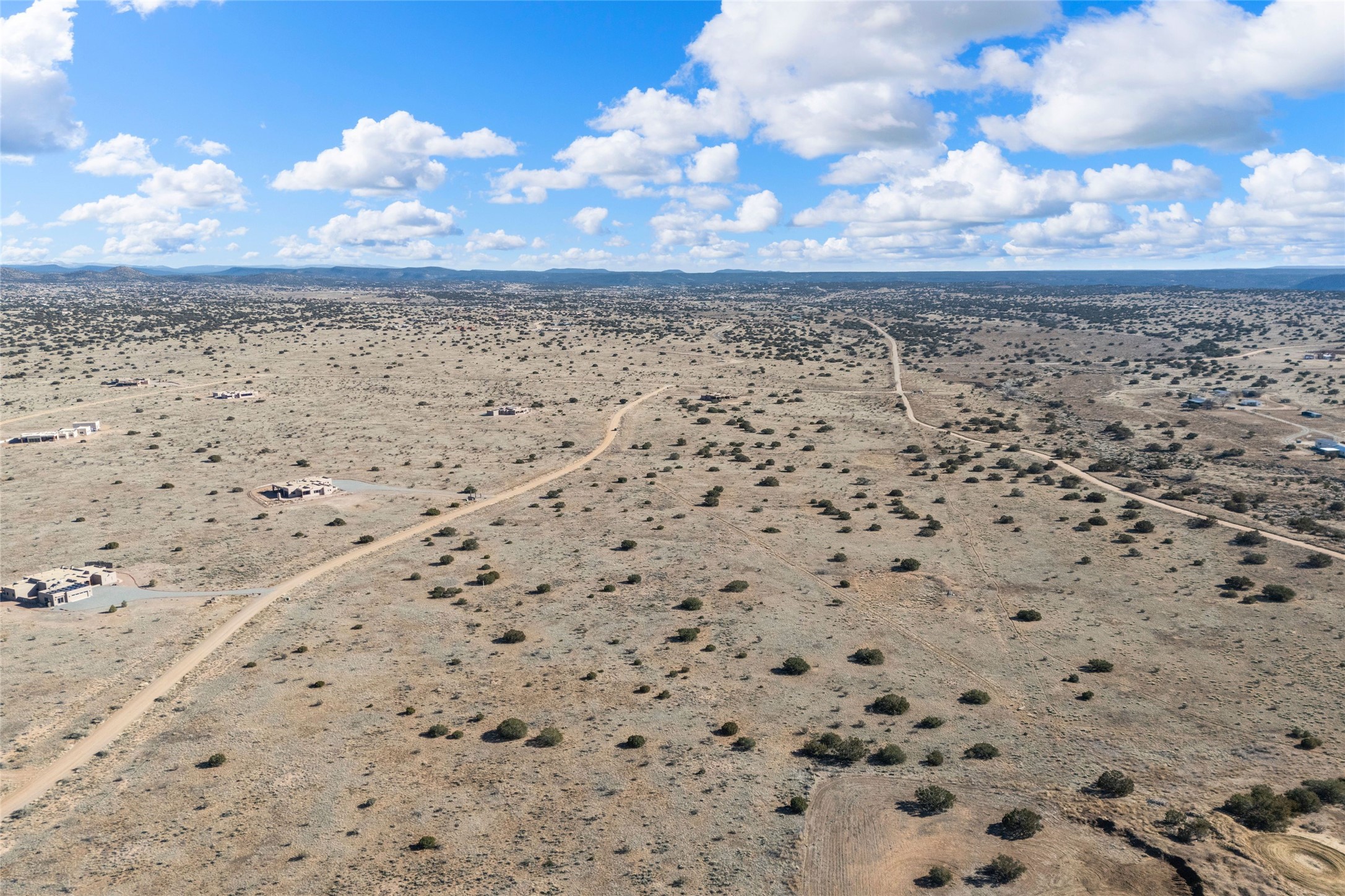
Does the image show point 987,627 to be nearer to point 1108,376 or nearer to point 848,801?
point 848,801

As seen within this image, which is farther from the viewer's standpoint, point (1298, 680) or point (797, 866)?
point (1298, 680)

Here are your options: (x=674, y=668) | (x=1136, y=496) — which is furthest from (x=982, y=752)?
(x=1136, y=496)

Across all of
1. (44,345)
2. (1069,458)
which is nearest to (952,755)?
(1069,458)

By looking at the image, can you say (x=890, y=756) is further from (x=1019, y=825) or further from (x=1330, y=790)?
(x=1330, y=790)

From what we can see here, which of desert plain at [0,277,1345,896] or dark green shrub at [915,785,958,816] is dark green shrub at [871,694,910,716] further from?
dark green shrub at [915,785,958,816]

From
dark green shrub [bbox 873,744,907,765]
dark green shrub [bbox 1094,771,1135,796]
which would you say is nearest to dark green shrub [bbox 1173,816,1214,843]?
dark green shrub [bbox 1094,771,1135,796]
